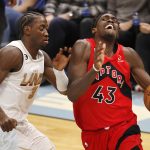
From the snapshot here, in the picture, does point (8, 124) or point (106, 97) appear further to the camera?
point (106, 97)

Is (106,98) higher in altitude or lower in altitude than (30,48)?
lower

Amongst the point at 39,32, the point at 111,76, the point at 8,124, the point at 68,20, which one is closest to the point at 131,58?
the point at 111,76

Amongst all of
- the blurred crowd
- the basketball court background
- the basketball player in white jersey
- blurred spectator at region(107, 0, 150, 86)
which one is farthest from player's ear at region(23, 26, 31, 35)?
blurred spectator at region(107, 0, 150, 86)

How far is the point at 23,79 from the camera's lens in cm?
338

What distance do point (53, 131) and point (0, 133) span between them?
157cm

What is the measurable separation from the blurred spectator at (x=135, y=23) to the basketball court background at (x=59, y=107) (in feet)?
2.01

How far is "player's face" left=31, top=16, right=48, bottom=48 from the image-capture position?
3.44 meters

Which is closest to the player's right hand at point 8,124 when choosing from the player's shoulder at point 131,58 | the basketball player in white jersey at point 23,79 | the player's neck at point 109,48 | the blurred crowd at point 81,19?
the basketball player in white jersey at point 23,79

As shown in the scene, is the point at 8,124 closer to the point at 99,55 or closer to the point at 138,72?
the point at 99,55

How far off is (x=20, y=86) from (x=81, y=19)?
379cm

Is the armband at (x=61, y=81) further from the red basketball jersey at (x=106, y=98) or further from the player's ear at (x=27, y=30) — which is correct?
the player's ear at (x=27, y=30)

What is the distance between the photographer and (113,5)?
6754 mm

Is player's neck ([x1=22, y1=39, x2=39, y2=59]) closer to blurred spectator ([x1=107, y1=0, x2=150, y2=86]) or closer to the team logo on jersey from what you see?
the team logo on jersey

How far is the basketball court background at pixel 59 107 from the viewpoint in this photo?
5.41 meters
